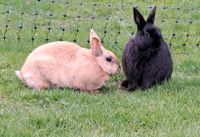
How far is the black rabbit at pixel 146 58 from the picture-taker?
6.34 m

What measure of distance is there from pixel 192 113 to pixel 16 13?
4798mm

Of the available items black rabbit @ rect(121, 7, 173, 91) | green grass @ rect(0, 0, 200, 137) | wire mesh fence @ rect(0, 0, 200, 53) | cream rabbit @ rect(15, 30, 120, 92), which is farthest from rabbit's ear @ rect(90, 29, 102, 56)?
wire mesh fence @ rect(0, 0, 200, 53)

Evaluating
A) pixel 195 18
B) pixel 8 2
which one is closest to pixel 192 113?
pixel 195 18

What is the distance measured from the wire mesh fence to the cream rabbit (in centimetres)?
173

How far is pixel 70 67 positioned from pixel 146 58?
0.87 metres

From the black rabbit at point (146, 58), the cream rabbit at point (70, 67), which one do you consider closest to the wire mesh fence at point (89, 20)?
the black rabbit at point (146, 58)

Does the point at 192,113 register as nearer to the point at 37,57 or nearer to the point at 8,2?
the point at 37,57

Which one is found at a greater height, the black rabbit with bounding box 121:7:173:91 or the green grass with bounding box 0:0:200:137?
the black rabbit with bounding box 121:7:173:91

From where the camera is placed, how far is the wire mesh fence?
8.60 meters

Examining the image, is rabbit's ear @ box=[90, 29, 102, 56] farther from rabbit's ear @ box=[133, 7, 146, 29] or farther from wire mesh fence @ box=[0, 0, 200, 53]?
wire mesh fence @ box=[0, 0, 200, 53]

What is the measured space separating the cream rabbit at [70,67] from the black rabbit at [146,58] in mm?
200

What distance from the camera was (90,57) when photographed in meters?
6.43

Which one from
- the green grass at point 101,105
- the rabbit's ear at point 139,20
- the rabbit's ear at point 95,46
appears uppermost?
the rabbit's ear at point 139,20

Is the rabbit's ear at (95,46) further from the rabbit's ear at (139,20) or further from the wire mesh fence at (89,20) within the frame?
the wire mesh fence at (89,20)
